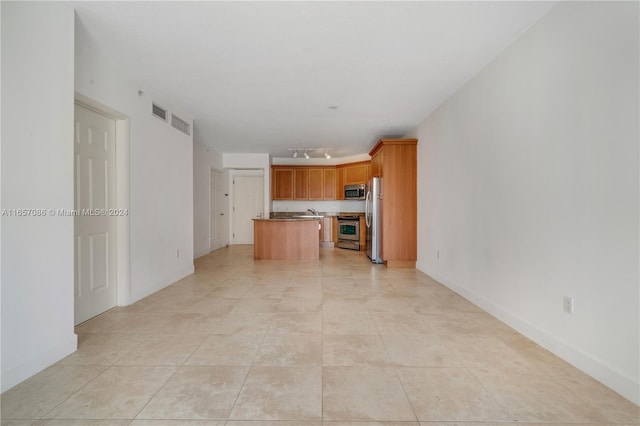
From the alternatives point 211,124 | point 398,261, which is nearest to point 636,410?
point 398,261

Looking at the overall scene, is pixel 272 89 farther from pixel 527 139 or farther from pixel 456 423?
pixel 456 423

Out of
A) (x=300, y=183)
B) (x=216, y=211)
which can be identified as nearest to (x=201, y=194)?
(x=216, y=211)

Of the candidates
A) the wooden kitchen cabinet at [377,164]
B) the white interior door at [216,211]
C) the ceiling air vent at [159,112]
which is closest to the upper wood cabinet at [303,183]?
the white interior door at [216,211]

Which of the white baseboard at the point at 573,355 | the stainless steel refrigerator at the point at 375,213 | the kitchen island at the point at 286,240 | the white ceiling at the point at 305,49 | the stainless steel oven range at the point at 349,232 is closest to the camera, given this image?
the white baseboard at the point at 573,355

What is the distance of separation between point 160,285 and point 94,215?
1246 millimetres

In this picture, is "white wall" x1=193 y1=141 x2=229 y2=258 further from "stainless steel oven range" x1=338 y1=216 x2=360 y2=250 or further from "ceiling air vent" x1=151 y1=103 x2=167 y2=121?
"stainless steel oven range" x1=338 y1=216 x2=360 y2=250

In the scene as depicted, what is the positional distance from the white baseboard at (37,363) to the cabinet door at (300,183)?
5.92 metres

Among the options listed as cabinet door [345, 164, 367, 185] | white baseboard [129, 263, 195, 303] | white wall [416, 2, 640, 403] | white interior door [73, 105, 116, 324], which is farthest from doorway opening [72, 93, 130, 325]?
cabinet door [345, 164, 367, 185]

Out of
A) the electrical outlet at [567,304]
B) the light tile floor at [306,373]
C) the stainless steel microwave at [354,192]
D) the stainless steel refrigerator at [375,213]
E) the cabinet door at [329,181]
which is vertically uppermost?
the cabinet door at [329,181]

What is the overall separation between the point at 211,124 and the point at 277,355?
4035 millimetres

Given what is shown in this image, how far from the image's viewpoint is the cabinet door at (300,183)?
762cm

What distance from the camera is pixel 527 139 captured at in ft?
7.22

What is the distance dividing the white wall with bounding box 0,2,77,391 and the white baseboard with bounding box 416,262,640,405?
342cm

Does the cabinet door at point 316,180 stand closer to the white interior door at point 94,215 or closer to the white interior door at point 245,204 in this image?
the white interior door at point 245,204
